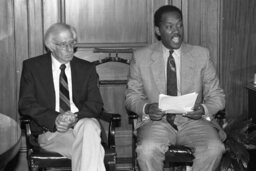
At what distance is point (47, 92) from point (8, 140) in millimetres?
1413

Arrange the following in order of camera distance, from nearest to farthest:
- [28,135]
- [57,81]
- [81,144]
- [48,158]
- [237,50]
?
1. [81,144]
2. [48,158]
3. [28,135]
4. [57,81]
5. [237,50]

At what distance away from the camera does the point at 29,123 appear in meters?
4.38

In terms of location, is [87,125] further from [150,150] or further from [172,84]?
[172,84]

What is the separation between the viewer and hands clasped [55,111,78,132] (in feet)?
14.0

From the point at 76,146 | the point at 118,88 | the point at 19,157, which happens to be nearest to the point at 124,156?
the point at 118,88

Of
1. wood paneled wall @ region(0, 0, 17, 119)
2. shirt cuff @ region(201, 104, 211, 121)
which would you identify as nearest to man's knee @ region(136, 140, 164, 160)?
shirt cuff @ region(201, 104, 211, 121)

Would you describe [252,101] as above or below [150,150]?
above

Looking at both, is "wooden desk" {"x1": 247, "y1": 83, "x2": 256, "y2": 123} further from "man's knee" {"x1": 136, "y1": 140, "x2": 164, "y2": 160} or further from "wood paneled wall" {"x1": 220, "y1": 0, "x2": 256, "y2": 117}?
"man's knee" {"x1": 136, "y1": 140, "x2": 164, "y2": 160}

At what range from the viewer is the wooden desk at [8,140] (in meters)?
2.81

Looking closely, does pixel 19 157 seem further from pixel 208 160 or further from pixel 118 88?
pixel 208 160

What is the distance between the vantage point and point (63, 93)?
4.50 m

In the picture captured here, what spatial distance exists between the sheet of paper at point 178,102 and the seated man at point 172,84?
13cm

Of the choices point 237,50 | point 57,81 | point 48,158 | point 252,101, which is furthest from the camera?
point 237,50

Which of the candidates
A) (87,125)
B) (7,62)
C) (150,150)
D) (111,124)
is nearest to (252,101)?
(150,150)
